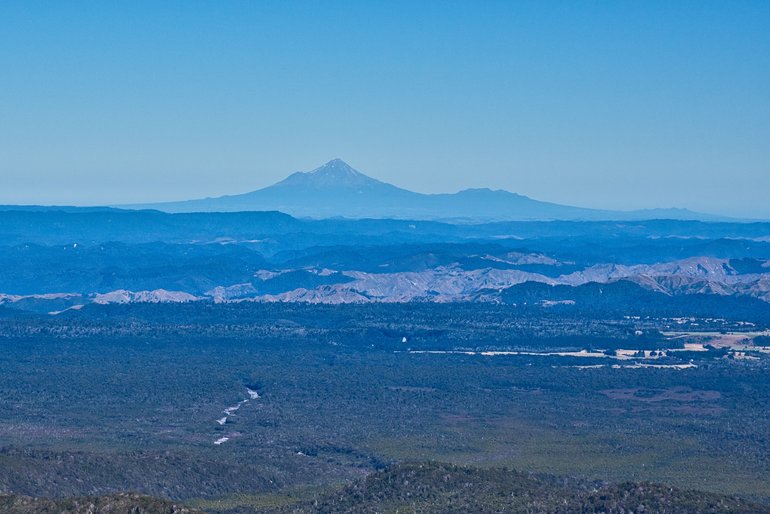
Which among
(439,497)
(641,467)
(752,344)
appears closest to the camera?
(439,497)

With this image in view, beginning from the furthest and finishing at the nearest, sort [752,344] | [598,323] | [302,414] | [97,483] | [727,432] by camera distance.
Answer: [598,323] < [752,344] < [302,414] < [727,432] < [97,483]

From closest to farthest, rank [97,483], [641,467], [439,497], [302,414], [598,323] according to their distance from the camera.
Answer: [439,497] → [97,483] → [641,467] → [302,414] → [598,323]

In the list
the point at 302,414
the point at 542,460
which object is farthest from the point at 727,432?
the point at 302,414

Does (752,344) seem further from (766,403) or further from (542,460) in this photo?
(542,460)

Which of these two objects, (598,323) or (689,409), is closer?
(689,409)

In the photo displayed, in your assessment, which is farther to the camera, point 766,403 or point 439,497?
point 766,403

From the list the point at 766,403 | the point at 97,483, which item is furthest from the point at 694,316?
the point at 97,483

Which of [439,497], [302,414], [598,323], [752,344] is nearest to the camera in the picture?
[439,497]

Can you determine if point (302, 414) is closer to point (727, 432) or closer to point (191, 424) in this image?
point (191, 424)
